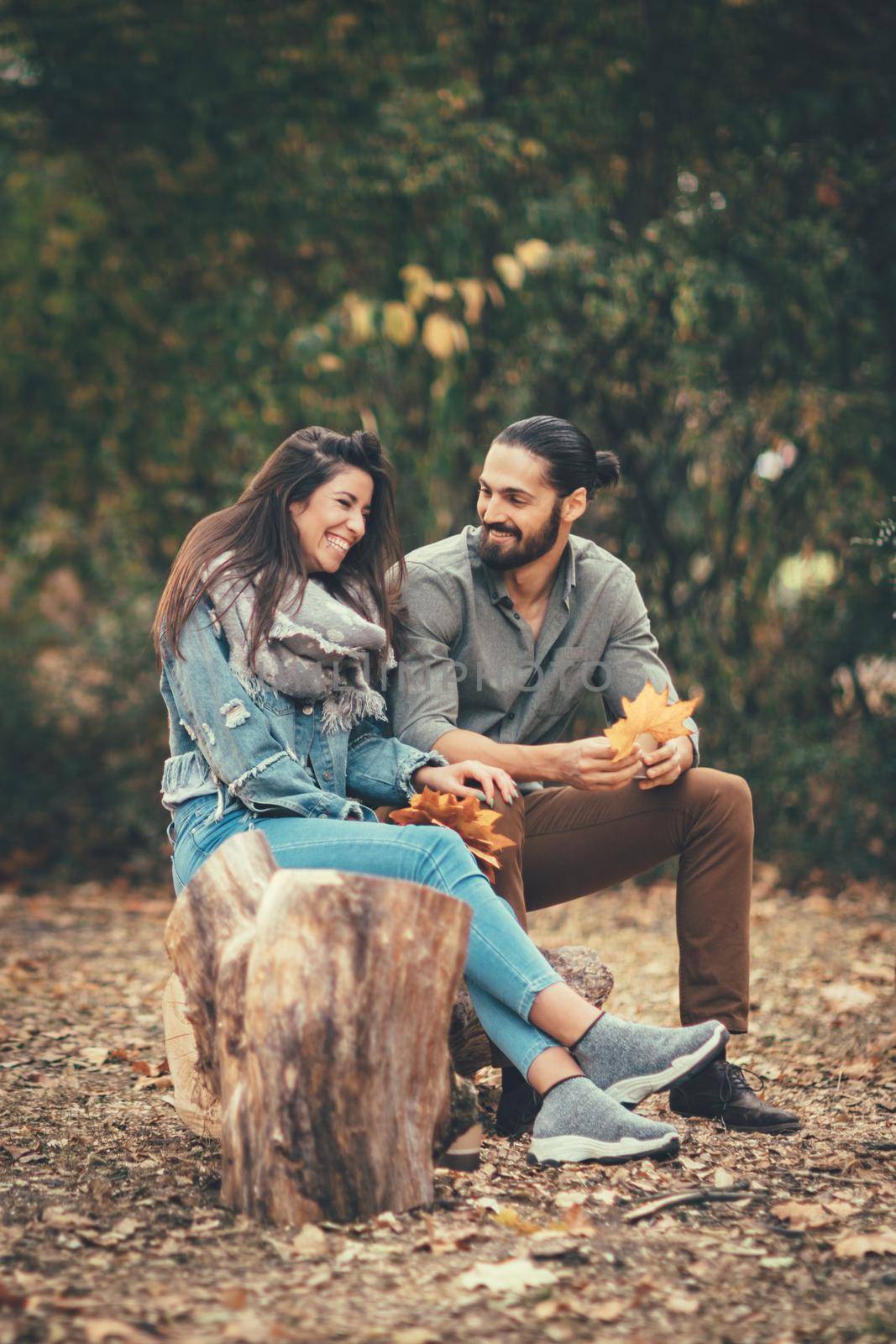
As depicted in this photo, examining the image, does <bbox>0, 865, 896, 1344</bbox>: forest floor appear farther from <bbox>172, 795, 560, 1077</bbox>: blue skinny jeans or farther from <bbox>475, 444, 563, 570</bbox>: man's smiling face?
<bbox>475, 444, 563, 570</bbox>: man's smiling face

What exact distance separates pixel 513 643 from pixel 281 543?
2.46ft

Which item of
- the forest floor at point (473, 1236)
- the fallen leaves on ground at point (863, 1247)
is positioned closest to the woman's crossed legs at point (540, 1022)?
the forest floor at point (473, 1236)

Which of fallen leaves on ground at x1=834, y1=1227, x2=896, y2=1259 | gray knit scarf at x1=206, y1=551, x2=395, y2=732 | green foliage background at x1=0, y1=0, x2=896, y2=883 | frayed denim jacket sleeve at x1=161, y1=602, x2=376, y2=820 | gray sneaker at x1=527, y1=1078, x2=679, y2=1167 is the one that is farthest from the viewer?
green foliage background at x1=0, y1=0, x2=896, y2=883

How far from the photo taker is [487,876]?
3402 millimetres

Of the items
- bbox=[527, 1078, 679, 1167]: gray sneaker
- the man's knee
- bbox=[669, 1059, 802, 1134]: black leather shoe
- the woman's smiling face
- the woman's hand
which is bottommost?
bbox=[669, 1059, 802, 1134]: black leather shoe

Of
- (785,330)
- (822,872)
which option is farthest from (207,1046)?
(785,330)

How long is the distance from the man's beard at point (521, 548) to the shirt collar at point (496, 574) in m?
0.04

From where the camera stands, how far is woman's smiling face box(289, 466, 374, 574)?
3.56m

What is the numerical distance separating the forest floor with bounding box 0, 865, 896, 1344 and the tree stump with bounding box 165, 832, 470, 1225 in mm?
92

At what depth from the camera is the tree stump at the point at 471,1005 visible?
3.39 meters

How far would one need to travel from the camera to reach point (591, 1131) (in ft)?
9.85

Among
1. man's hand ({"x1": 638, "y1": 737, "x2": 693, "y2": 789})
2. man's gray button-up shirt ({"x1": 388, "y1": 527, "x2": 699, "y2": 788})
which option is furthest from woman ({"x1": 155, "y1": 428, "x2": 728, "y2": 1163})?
man's hand ({"x1": 638, "y1": 737, "x2": 693, "y2": 789})

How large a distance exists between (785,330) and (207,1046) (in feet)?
18.1

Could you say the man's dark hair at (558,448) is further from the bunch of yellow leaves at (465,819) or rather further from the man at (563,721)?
the bunch of yellow leaves at (465,819)
